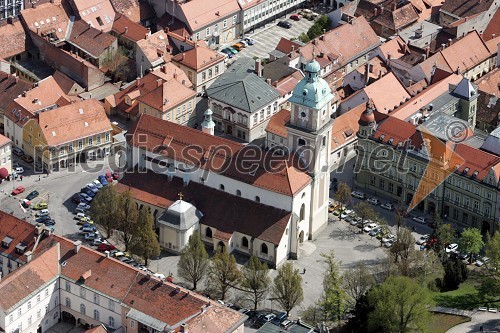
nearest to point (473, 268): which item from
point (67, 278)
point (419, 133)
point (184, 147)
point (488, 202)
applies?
point (488, 202)

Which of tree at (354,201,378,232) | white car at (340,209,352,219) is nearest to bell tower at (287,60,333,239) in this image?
tree at (354,201,378,232)

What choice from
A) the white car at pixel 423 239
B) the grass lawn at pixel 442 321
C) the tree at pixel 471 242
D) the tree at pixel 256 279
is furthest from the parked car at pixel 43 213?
the tree at pixel 471 242

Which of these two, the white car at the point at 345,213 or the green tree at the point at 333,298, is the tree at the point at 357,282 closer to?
the green tree at the point at 333,298

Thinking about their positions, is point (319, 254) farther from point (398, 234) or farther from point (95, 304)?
point (95, 304)

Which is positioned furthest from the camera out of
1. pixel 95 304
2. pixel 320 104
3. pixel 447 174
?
pixel 447 174

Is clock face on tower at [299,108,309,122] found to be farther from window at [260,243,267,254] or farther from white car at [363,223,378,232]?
white car at [363,223,378,232]

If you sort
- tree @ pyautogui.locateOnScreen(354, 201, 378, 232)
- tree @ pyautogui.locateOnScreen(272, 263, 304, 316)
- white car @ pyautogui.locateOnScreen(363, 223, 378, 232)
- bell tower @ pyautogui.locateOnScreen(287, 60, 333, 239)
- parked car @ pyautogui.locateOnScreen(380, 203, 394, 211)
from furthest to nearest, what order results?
parked car @ pyautogui.locateOnScreen(380, 203, 394, 211), white car @ pyautogui.locateOnScreen(363, 223, 378, 232), tree @ pyautogui.locateOnScreen(354, 201, 378, 232), bell tower @ pyautogui.locateOnScreen(287, 60, 333, 239), tree @ pyautogui.locateOnScreen(272, 263, 304, 316)
